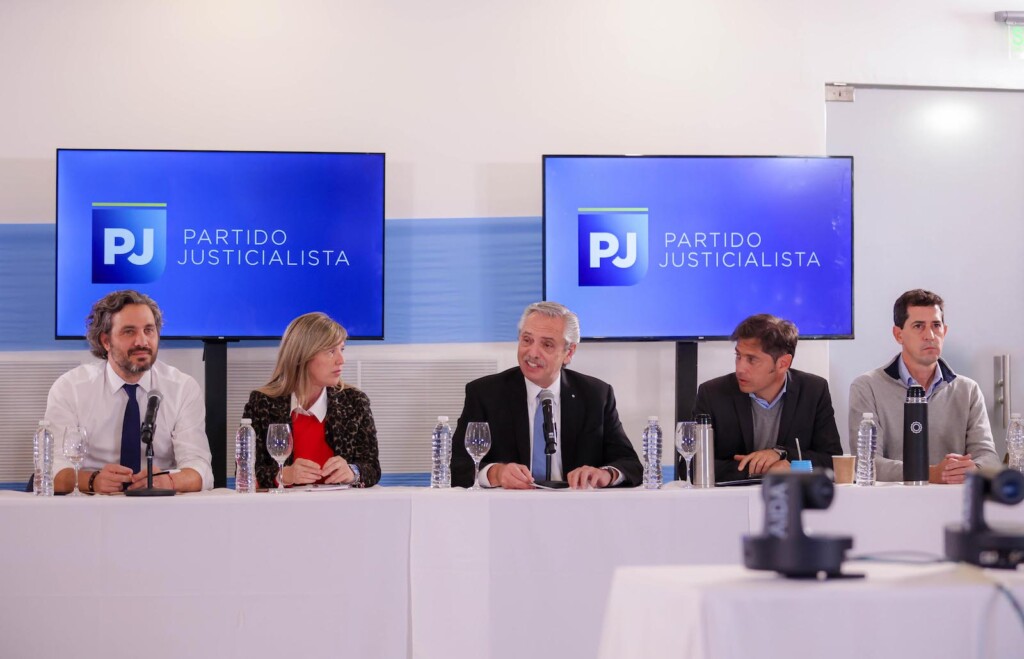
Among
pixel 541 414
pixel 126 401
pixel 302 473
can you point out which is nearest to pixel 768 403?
pixel 541 414

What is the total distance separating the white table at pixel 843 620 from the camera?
1806mm

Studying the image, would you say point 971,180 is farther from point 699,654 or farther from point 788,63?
point 699,654

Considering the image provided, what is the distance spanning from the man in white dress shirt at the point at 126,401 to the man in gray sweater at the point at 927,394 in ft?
7.73

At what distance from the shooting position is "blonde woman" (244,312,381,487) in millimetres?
3955

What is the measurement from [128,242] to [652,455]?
7.80 feet

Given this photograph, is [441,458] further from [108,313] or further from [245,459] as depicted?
[108,313]

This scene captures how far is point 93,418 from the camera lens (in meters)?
3.94

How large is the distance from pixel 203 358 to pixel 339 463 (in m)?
1.45

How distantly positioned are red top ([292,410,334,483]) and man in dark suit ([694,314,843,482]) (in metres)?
1.28

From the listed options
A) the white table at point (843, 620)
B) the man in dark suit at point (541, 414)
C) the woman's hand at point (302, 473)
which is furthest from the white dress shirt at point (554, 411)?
the white table at point (843, 620)

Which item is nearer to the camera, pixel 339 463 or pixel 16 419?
pixel 339 463

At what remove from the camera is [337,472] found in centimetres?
365

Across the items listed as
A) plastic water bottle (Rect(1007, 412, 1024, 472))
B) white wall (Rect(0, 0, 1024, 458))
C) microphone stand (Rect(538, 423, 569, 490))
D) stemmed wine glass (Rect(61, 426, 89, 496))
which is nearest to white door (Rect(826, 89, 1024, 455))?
white wall (Rect(0, 0, 1024, 458))

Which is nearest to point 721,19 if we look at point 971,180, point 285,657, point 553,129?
point 553,129
